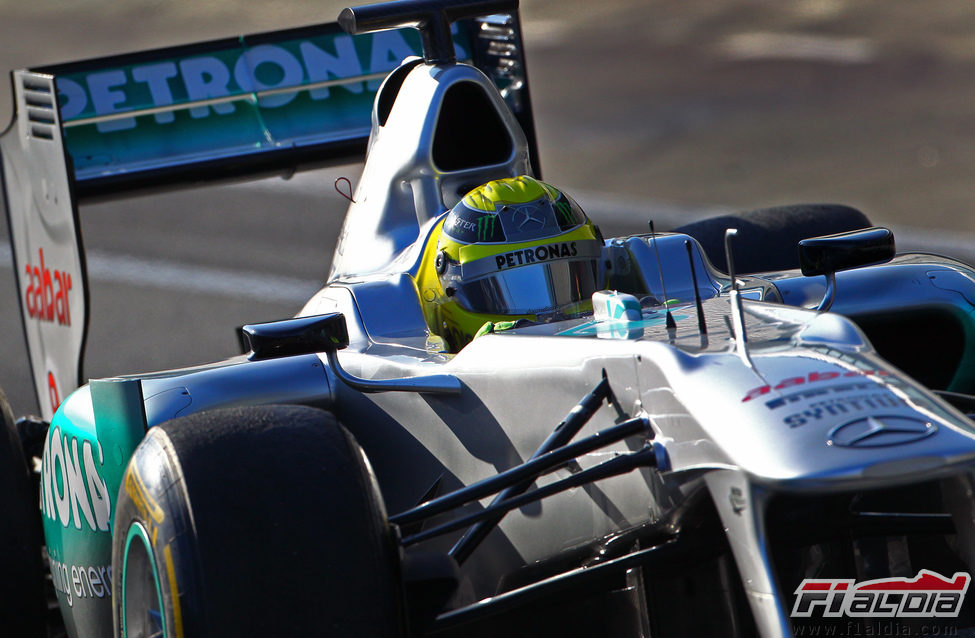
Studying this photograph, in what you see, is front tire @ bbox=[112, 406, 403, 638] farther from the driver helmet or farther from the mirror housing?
the mirror housing

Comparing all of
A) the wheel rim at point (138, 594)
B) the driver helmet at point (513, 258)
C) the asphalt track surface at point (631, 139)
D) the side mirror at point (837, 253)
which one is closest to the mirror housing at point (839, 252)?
the side mirror at point (837, 253)

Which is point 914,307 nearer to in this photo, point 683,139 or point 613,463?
point 613,463

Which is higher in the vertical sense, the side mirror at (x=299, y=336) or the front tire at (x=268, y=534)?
the side mirror at (x=299, y=336)

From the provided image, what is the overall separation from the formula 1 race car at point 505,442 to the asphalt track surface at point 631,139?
466 centimetres

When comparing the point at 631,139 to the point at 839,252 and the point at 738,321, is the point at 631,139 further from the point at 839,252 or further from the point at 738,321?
the point at 738,321

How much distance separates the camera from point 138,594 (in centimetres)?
293

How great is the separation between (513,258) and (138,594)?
4.76ft

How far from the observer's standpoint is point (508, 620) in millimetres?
3123

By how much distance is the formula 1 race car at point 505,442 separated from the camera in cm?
252

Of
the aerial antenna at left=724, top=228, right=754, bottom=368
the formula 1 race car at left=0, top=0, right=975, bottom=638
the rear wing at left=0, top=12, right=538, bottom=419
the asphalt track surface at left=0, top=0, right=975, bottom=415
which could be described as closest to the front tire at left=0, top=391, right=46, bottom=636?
the formula 1 race car at left=0, top=0, right=975, bottom=638

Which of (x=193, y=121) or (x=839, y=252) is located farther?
(x=193, y=121)

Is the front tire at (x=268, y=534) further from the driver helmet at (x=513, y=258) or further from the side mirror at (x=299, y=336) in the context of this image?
the driver helmet at (x=513, y=258)

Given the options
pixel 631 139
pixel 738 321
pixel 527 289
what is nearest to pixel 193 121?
pixel 527 289

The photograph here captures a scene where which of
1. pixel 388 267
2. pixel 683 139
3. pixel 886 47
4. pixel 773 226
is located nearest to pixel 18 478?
pixel 388 267
